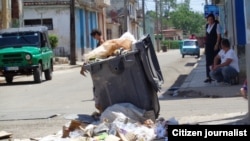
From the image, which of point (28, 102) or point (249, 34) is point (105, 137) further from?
point (28, 102)

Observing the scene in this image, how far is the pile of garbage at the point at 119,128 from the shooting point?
27.0 ft

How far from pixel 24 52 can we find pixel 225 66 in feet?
36.4

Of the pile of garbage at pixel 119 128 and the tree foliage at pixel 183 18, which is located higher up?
the tree foliage at pixel 183 18

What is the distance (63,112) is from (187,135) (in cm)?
781

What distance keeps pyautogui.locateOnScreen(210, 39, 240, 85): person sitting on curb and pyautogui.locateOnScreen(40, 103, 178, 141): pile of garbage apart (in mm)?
6188

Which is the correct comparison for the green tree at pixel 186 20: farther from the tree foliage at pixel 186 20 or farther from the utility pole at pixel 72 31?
the utility pole at pixel 72 31

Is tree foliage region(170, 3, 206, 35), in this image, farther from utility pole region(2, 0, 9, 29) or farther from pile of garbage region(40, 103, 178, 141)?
pile of garbage region(40, 103, 178, 141)

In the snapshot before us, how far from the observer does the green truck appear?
24.3 meters

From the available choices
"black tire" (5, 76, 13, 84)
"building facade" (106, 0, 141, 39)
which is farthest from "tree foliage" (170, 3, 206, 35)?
"black tire" (5, 76, 13, 84)

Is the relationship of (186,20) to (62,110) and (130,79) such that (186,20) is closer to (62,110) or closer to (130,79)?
(62,110)
